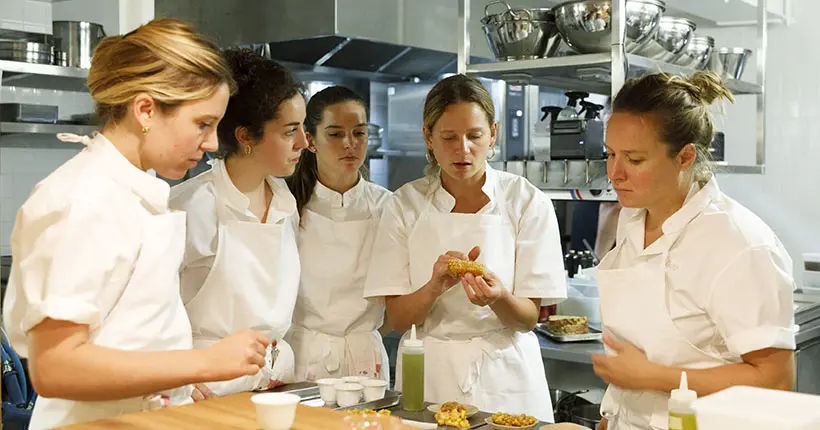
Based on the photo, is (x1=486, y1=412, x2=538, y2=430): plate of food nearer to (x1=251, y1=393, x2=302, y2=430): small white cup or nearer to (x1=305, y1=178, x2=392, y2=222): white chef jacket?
(x1=251, y1=393, x2=302, y2=430): small white cup

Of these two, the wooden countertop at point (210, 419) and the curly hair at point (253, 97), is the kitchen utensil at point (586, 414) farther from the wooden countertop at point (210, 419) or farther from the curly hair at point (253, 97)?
the curly hair at point (253, 97)

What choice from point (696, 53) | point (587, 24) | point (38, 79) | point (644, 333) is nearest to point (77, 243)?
point (644, 333)

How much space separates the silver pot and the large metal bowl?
264 cm

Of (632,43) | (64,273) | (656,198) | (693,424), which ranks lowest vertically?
(693,424)

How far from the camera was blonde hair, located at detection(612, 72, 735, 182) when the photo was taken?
7.51ft

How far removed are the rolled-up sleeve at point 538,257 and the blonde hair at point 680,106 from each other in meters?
0.73

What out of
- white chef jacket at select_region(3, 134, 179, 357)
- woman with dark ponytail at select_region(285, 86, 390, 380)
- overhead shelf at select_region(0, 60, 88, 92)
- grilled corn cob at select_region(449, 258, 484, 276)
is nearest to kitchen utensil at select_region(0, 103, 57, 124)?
overhead shelf at select_region(0, 60, 88, 92)

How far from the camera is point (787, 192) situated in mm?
5059

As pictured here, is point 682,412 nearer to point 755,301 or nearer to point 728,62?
point 755,301

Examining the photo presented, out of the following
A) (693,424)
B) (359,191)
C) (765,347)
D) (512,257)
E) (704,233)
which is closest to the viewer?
(693,424)

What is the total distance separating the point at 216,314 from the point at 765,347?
157cm

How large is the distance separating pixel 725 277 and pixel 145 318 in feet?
4.44

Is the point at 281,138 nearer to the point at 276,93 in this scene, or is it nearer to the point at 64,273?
the point at 276,93

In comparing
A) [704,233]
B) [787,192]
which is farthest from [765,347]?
[787,192]
